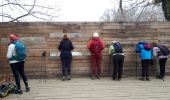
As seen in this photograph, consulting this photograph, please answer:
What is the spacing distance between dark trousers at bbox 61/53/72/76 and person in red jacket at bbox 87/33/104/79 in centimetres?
84

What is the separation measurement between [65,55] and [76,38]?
3.44 ft

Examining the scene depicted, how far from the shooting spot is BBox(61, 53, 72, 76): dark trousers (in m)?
17.0

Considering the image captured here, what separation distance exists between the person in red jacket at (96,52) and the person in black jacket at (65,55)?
0.75 m

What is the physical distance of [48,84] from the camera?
16.0 m

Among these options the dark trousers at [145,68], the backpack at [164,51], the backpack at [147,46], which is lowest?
the dark trousers at [145,68]

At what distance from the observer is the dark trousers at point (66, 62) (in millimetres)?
17016

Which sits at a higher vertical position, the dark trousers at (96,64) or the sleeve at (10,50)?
the sleeve at (10,50)

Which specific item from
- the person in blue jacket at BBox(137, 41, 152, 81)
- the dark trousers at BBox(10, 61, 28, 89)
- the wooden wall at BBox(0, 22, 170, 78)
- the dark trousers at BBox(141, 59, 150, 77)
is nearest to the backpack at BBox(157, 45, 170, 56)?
the person in blue jacket at BBox(137, 41, 152, 81)

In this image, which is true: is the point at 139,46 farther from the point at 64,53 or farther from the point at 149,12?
the point at 149,12

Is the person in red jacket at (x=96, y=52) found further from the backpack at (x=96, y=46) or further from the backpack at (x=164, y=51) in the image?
the backpack at (x=164, y=51)

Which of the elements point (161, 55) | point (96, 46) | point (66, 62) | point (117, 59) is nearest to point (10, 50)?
point (66, 62)

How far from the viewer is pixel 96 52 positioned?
1714cm

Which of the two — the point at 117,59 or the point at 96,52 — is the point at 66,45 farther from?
the point at 117,59

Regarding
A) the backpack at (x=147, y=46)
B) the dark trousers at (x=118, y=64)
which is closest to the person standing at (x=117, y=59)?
the dark trousers at (x=118, y=64)
